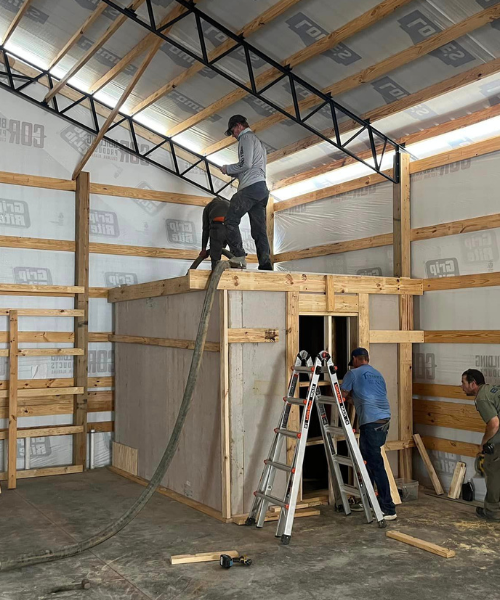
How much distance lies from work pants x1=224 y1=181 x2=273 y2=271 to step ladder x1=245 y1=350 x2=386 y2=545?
4.85 feet

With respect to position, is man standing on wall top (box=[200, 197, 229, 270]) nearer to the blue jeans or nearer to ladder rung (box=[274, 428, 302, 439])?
ladder rung (box=[274, 428, 302, 439])

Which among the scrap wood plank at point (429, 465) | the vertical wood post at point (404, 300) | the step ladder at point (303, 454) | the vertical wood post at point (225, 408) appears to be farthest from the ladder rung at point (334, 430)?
the scrap wood plank at point (429, 465)

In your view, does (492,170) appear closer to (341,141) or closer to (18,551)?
(341,141)

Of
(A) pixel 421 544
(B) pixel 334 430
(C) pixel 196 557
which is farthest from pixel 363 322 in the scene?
(C) pixel 196 557

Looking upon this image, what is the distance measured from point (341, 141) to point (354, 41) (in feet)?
6.16

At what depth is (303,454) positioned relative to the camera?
5547 mm

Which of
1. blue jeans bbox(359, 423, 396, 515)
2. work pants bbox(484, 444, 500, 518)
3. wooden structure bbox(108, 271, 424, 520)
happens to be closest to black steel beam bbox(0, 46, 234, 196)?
wooden structure bbox(108, 271, 424, 520)

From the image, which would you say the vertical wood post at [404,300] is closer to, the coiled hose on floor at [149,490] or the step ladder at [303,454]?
the step ladder at [303,454]

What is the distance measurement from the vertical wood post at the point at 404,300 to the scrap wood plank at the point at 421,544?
1942 millimetres

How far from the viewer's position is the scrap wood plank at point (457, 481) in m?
6.79

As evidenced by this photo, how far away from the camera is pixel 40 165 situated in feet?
27.5

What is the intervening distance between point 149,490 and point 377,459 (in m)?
2.10

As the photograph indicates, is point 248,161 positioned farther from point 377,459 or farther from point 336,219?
point 377,459

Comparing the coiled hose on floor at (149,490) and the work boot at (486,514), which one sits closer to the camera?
the coiled hose on floor at (149,490)
